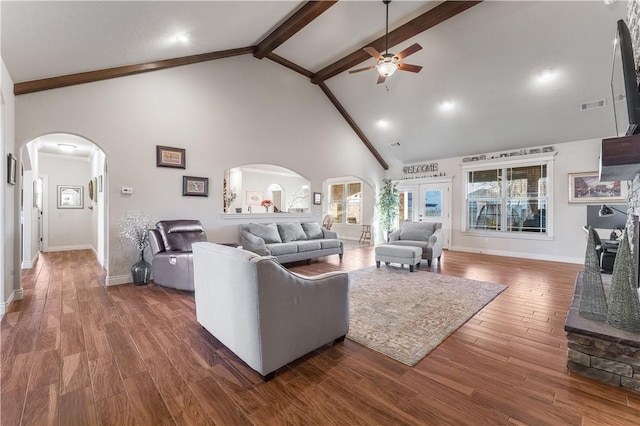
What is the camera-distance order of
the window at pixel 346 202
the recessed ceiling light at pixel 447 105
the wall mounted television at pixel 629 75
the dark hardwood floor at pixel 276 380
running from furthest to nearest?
1. the window at pixel 346 202
2. the recessed ceiling light at pixel 447 105
3. the wall mounted television at pixel 629 75
4. the dark hardwood floor at pixel 276 380

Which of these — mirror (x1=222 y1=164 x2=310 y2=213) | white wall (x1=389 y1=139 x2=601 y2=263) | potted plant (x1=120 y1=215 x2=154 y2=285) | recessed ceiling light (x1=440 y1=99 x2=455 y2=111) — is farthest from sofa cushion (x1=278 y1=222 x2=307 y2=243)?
white wall (x1=389 y1=139 x2=601 y2=263)

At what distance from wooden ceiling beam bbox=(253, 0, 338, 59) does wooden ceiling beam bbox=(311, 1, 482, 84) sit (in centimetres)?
157

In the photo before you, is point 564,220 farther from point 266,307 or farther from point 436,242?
point 266,307

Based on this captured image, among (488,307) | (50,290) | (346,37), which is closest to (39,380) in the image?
(50,290)

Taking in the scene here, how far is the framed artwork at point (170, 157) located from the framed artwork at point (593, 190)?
7999 millimetres

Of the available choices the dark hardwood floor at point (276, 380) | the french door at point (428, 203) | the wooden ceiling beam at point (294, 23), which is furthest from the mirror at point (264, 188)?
the dark hardwood floor at point (276, 380)

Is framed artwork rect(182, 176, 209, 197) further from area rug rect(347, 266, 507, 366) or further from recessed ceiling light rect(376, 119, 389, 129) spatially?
recessed ceiling light rect(376, 119, 389, 129)

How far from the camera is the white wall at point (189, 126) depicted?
3.91m

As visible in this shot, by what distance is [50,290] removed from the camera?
149 inches

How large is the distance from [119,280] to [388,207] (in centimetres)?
697

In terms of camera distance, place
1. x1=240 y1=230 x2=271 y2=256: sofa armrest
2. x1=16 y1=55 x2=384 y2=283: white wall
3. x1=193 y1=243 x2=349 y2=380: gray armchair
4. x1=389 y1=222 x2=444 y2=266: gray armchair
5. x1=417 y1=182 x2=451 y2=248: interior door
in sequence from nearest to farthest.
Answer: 1. x1=193 y1=243 x2=349 y2=380: gray armchair
2. x1=16 y1=55 x2=384 y2=283: white wall
3. x1=240 y1=230 x2=271 y2=256: sofa armrest
4. x1=389 y1=222 x2=444 y2=266: gray armchair
5. x1=417 y1=182 x2=451 y2=248: interior door

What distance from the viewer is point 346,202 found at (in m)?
10.7

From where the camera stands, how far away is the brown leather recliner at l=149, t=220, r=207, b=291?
380cm

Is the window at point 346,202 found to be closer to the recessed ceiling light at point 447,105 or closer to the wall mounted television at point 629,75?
the recessed ceiling light at point 447,105
